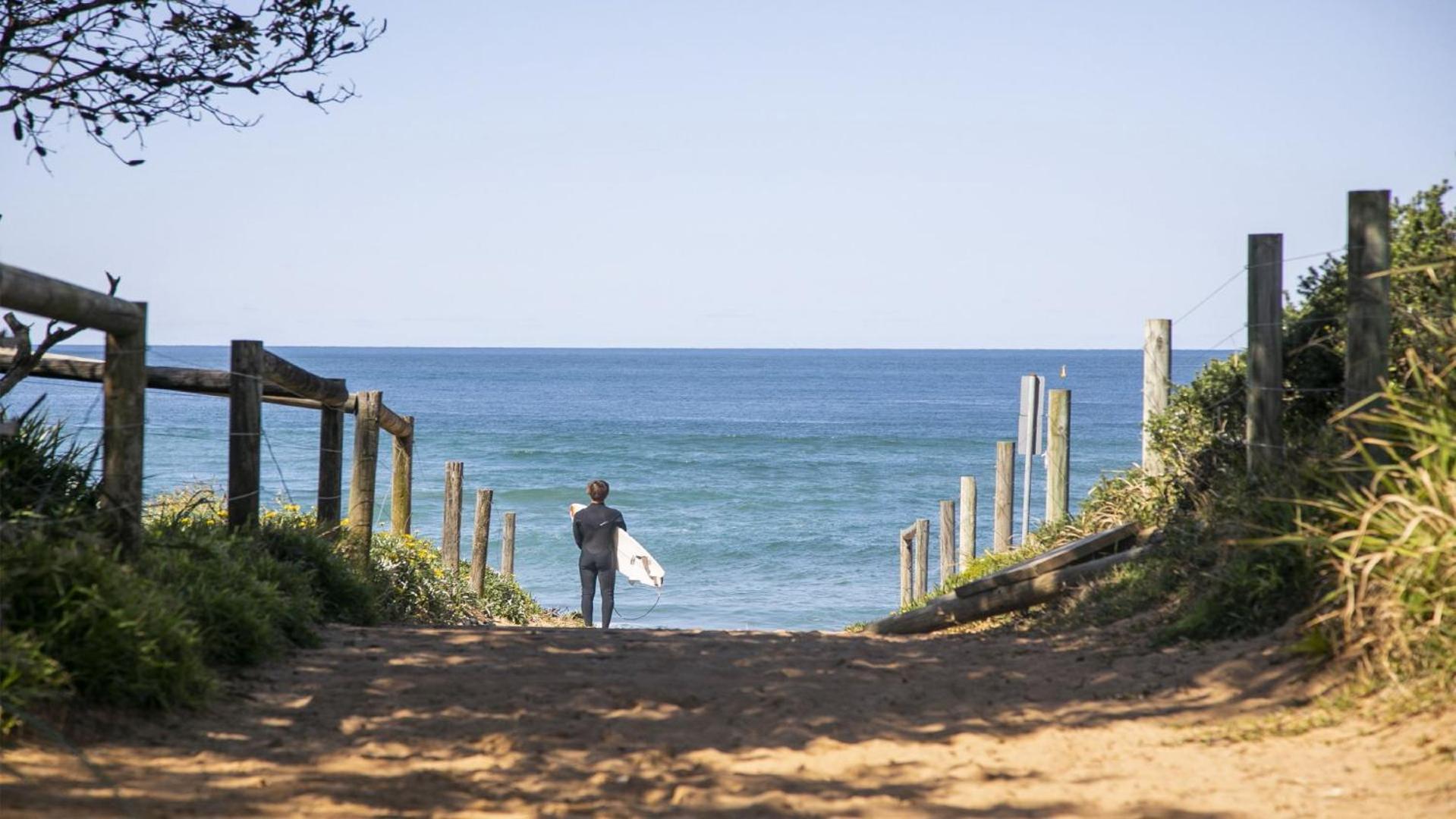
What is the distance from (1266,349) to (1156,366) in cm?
322

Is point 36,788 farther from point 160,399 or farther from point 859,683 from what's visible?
point 160,399

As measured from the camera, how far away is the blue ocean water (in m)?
25.3

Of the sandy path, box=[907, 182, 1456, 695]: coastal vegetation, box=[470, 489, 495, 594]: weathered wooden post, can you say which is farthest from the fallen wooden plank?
box=[470, 489, 495, 594]: weathered wooden post

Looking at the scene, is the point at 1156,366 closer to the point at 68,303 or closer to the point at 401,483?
the point at 401,483

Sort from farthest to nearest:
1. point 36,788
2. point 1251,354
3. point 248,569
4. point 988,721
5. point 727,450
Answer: point 727,450
point 1251,354
point 248,569
point 988,721
point 36,788

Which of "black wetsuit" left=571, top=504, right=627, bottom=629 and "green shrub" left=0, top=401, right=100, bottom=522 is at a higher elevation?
"green shrub" left=0, top=401, right=100, bottom=522

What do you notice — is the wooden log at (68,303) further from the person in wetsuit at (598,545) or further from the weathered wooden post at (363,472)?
the person in wetsuit at (598,545)

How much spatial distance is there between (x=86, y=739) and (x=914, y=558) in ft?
53.7

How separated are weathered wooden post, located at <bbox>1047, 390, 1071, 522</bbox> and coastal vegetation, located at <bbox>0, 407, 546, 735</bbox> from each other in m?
7.13

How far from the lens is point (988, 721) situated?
5332 millimetres

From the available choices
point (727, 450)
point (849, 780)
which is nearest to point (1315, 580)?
point (849, 780)

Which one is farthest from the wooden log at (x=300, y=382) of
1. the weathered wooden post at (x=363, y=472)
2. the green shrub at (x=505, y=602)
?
the green shrub at (x=505, y=602)

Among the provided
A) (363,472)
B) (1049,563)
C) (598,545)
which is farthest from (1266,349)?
(598,545)

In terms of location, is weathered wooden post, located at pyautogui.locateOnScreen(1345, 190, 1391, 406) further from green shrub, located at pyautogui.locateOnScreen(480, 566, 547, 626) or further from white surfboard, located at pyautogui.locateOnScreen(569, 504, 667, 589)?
white surfboard, located at pyautogui.locateOnScreen(569, 504, 667, 589)
